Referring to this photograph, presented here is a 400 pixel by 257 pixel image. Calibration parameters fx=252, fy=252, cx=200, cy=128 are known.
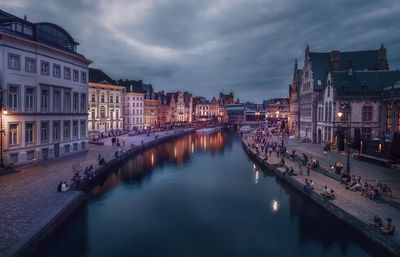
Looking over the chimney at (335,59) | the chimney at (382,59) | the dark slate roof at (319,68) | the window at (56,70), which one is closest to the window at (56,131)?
the window at (56,70)

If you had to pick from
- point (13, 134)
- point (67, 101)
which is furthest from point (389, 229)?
point (67, 101)

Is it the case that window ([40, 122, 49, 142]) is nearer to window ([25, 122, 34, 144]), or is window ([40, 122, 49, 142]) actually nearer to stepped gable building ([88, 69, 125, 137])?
window ([25, 122, 34, 144])

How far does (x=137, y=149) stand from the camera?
5047cm

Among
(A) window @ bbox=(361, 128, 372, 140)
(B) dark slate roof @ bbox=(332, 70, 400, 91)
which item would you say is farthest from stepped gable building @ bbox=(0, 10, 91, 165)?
(A) window @ bbox=(361, 128, 372, 140)

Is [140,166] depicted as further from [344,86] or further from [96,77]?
[96,77]

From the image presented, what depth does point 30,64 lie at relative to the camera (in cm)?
2961

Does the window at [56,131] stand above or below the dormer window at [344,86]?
below

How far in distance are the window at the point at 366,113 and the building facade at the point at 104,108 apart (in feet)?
187

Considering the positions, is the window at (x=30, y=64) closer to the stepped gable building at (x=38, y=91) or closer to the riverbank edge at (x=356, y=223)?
the stepped gable building at (x=38, y=91)

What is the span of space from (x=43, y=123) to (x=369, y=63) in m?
58.4

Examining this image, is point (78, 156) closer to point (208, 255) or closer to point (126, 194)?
point (126, 194)

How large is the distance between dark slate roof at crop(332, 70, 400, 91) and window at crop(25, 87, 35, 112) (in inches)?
1757

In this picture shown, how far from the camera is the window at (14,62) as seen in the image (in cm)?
2699

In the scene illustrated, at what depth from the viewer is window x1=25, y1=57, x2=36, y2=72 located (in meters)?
29.0
